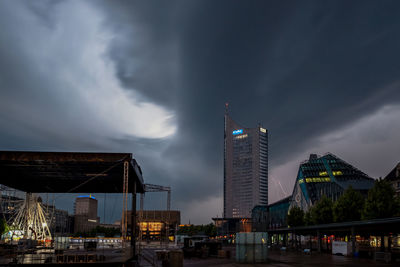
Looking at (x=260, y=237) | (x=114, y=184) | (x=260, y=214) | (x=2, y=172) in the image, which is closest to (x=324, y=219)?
(x=260, y=237)

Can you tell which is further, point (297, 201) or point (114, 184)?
point (297, 201)

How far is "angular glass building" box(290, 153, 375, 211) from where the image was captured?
110 meters

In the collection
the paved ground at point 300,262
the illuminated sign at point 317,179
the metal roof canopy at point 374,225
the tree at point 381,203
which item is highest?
the illuminated sign at point 317,179

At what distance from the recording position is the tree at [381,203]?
1770 inches

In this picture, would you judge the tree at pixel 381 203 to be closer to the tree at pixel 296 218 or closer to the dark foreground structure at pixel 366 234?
the dark foreground structure at pixel 366 234

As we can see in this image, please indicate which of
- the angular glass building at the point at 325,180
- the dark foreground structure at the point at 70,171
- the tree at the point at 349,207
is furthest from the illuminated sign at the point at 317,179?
the dark foreground structure at the point at 70,171

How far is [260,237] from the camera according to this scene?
3606 centimetres

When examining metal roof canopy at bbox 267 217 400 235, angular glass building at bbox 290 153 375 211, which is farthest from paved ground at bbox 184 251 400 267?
angular glass building at bbox 290 153 375 211

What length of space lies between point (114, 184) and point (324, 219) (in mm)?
38947

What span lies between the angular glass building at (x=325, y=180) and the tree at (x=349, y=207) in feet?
182

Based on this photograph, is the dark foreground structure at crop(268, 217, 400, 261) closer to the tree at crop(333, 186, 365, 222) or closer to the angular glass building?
the tree at crop(333, 186, 365, 222)

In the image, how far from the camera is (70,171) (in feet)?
147

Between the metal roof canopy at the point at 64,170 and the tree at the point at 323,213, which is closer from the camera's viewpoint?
the metal roof canopy at the point at 64,170

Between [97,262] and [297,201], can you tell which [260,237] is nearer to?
[97,262]
